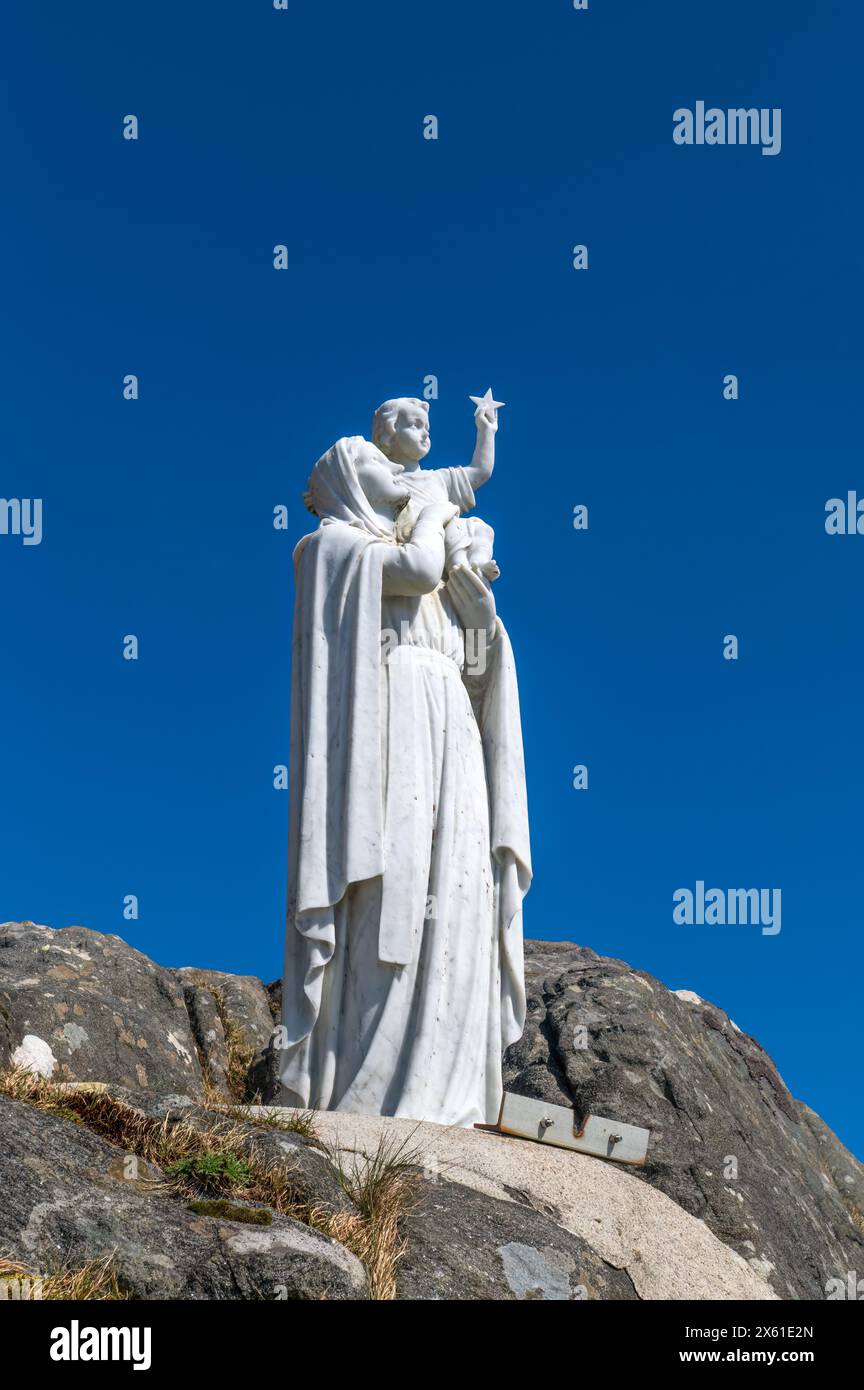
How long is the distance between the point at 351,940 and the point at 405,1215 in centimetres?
309

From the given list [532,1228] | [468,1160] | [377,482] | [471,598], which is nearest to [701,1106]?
[471,598]

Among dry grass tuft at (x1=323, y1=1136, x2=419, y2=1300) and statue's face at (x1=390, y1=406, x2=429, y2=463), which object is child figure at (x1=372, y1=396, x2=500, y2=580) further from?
dry grass tuft at (x1=323, y1=1136, x2=419, y2=1300)

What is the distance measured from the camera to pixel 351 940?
10.6 m

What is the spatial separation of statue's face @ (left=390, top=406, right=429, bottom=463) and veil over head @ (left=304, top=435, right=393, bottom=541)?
391mm

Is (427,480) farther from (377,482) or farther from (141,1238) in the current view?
(141,1238)

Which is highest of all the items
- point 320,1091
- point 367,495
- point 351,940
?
point 367,495

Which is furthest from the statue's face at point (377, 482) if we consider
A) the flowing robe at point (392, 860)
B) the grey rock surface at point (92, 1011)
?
the grey rock surface at point (92, 1011)

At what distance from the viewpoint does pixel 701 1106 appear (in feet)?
42.5

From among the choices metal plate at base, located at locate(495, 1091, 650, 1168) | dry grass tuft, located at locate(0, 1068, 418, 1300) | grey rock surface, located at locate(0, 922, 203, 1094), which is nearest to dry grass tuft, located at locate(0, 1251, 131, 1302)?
dry grass tuft, located at locate(0, 1068, 418, 1300)

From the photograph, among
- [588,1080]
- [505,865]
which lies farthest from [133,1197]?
[588,1080]

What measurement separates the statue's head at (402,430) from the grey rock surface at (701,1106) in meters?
4.78

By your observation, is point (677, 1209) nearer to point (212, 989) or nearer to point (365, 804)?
point (365, 804)

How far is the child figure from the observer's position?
11.8 metres

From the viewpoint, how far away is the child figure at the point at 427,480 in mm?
11828
